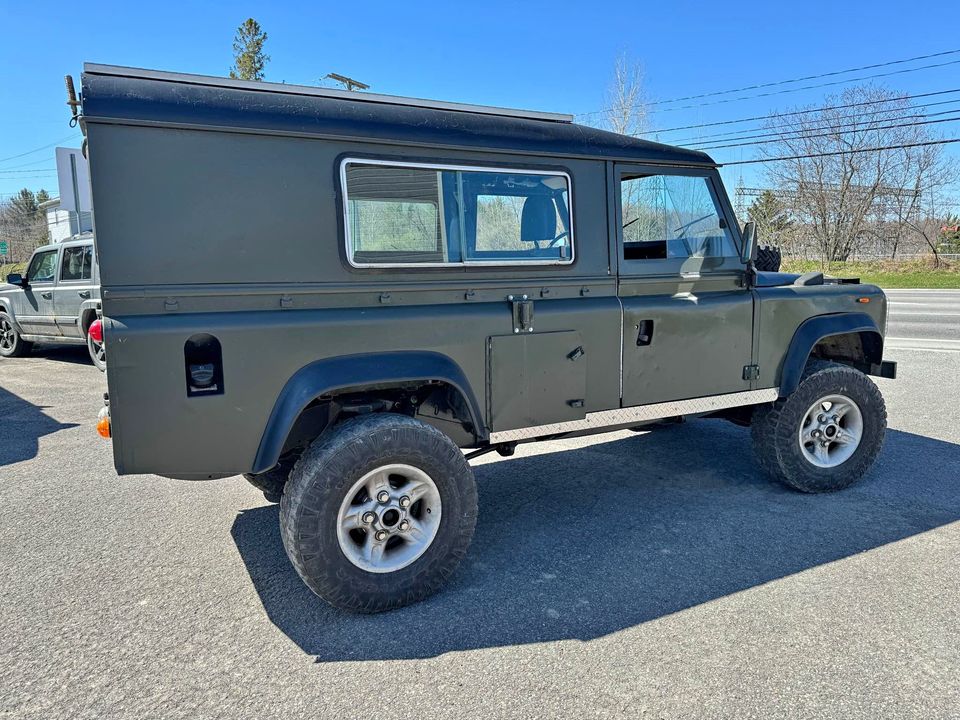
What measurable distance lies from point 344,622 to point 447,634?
483mm

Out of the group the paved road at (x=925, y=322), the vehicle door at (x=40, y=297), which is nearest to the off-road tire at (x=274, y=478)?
the vehicle door at (x=40, y=297)

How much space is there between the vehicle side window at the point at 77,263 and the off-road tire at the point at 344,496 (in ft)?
28.1

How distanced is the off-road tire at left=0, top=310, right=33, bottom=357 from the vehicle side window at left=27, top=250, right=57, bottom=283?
1.06 meters

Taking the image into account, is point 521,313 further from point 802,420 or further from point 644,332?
point 802,420

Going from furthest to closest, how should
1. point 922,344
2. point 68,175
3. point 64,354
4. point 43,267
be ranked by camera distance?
point 68,175 < point 64,354 < point 922,344 < point 43,267

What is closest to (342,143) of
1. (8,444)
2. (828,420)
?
(828,420)

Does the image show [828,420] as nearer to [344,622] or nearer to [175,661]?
[344,622]

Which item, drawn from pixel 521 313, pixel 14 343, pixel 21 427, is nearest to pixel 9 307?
pixel 14 343

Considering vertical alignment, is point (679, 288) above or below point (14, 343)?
above

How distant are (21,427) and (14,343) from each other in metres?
6.31

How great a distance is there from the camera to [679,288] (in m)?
4.12

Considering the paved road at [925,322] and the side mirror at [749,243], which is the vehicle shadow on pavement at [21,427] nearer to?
the side mirror at [749,243]

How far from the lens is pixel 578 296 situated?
380 centimetres

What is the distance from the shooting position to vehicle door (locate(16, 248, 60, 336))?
10617 millimetres
